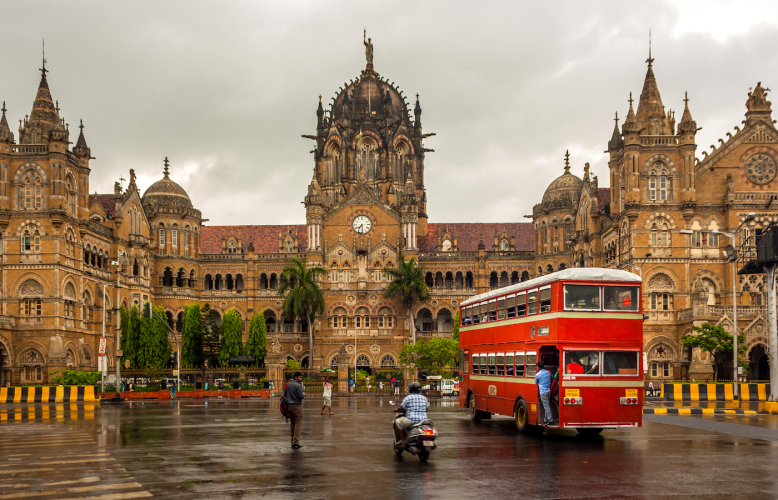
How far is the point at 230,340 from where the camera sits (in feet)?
237

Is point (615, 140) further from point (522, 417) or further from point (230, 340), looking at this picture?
point (522, 417)

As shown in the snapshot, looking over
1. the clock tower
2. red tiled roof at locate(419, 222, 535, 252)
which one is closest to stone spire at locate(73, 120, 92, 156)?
the clock tower

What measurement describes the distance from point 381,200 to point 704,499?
75073mm

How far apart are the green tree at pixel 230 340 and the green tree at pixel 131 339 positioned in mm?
7760

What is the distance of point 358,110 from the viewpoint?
323 ft

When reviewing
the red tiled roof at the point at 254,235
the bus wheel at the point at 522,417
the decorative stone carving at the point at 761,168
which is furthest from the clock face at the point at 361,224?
the bus wheel at the point at 522,417

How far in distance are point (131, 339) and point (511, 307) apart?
161 feet

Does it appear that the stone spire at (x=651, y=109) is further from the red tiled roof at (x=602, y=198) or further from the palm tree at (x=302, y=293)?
the palm tree at (x=302, y=293)

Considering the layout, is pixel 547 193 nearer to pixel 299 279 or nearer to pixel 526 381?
pixel 299 279

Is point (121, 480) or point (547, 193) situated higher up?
point (547, 193)

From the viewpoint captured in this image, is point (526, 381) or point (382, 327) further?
point (382, 327)

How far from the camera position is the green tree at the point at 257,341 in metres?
73.1

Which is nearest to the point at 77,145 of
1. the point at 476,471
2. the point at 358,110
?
the point at 358,110

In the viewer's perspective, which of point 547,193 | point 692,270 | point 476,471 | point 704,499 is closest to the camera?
point 704,499
